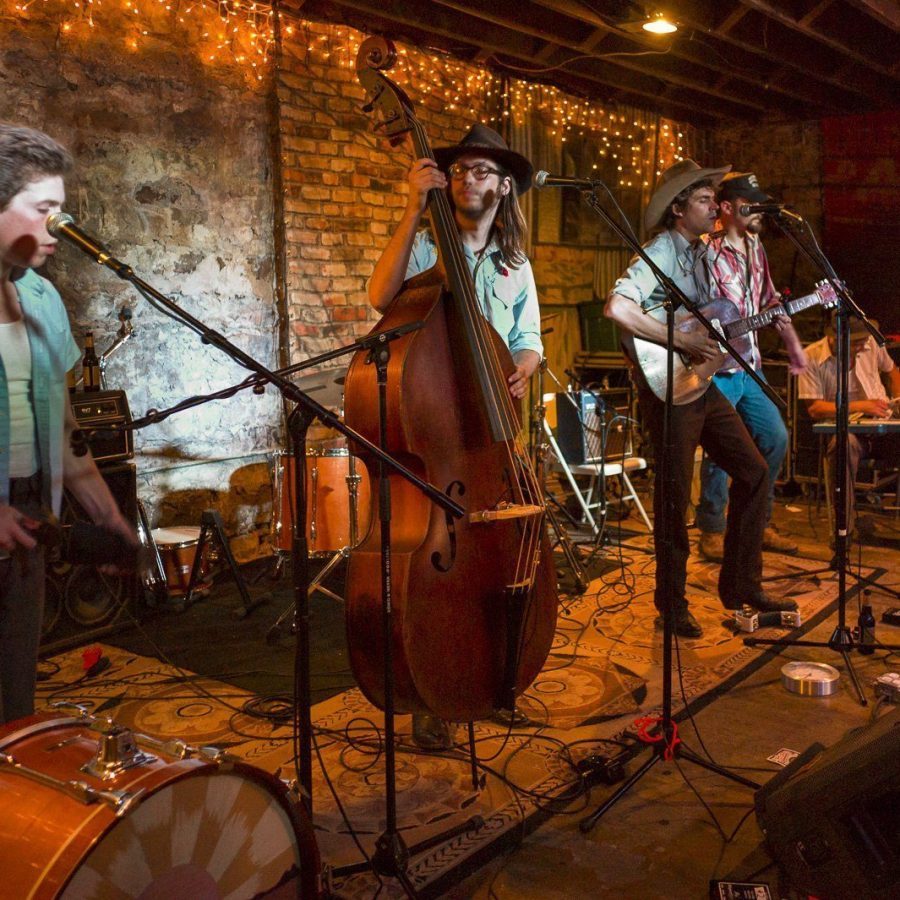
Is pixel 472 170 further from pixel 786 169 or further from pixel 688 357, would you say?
pixel 786 169

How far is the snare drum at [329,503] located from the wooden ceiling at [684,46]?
3.02 metres

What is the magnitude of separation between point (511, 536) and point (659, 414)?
63.8 inches

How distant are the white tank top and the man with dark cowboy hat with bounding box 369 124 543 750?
1316mm

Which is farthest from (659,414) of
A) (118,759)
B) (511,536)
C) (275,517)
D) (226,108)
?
(226,108)

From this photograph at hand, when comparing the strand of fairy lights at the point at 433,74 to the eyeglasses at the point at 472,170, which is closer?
the eyeglasses at the point at 472,170

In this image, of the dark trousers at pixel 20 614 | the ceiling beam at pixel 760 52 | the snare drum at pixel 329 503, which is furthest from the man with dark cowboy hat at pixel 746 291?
the dark trousers at pixel 20 614

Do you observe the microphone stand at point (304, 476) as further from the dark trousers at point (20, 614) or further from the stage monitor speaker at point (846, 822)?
the stage monitor speaker at point (846, 822)

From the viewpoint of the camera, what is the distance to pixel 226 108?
5695 millimetres

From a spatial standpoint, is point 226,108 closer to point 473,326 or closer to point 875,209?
point 473,326

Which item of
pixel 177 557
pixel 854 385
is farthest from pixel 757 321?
pixel 177 557

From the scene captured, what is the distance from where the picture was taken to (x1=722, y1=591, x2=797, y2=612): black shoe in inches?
179

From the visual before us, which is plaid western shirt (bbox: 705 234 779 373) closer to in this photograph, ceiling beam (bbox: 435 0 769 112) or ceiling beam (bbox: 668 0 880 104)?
ceiling beam (bbox: 435 0 769 112)

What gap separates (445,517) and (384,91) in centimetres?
133

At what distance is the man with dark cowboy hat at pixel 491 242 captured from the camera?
3.19 m
